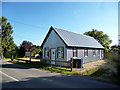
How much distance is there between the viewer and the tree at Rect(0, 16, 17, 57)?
31.6m

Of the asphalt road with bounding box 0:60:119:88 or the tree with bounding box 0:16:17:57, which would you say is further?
the tree with bounding box 0:16:17:57

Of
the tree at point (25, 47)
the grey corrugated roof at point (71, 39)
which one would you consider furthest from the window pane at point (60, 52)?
the tree at point (25, 47)

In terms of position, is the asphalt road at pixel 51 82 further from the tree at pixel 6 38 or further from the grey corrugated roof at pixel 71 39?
the tree at pixel 6 38

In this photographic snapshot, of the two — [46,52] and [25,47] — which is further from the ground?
[25,47]

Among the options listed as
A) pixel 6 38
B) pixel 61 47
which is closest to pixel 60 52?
pixel 61 47

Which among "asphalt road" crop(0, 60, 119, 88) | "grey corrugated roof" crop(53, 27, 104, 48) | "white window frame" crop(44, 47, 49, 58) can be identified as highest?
"grey corrugated roof" crop(53, 27, 104, 48)

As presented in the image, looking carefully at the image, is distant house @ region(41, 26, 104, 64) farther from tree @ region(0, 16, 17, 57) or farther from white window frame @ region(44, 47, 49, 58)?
tree @ region(0, 16, 17, 57)

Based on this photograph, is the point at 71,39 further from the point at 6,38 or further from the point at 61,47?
the point at 6,38

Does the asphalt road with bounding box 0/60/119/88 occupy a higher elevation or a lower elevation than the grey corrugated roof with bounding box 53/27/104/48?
lower

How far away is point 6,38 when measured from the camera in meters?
32.0

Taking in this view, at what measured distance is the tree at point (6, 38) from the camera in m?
31.6

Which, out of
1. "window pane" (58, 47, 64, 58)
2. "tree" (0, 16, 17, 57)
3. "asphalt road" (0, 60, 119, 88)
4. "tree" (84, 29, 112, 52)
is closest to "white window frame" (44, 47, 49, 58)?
"window pane" (58, 47, 64, 58)

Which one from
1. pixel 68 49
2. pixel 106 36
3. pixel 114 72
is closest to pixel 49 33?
pixel 68 49

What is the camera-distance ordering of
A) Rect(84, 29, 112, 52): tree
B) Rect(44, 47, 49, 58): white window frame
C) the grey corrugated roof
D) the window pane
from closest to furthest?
the window pane < the grey corrugated roof < Rect(44, 47, 49, 58): white window frame < Rect(84, 29, 112, 52): tree
